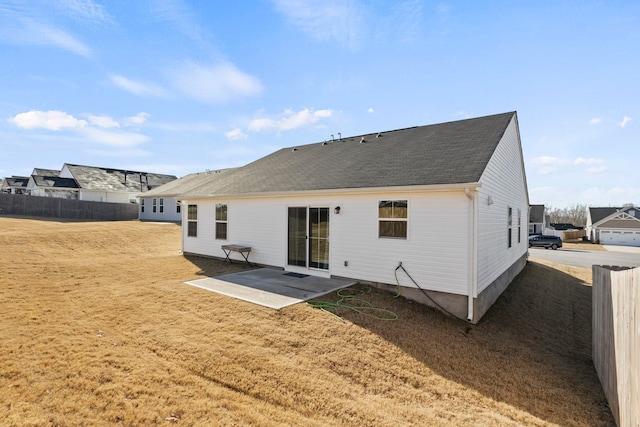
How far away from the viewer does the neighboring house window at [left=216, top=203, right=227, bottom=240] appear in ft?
39.2

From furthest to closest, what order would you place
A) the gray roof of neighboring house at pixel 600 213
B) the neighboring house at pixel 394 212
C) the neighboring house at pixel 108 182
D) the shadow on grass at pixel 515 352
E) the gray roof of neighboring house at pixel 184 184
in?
the gray roof of neighboring house at pixel 600 213
the neighboring house at pixel 108 182
the gray roof of neighboring house at pixel 184 184
the neighboring house at pixel 394 212
the shadow on grass at pixel 515 352

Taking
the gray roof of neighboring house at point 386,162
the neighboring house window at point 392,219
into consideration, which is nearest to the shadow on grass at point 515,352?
the neighboring house window at point 392,219

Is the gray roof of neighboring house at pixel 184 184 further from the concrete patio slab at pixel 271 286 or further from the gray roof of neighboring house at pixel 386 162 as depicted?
the concrete patio slab at pixel 271 286

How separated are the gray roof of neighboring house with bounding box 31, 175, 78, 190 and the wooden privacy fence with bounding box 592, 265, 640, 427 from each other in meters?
40.7

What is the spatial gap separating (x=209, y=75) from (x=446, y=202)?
10103 mm

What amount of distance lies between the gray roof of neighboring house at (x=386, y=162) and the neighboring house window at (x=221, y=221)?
0.60 metres

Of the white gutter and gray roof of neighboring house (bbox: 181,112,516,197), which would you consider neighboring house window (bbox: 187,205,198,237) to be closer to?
gray roof of neighboring house (bbox: 181,112,516,197)

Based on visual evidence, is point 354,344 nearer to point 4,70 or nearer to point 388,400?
point 388,400

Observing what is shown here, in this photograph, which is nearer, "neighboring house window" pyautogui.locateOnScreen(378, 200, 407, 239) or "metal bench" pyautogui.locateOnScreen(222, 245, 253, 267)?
"neighboring house window" pyautogui.locateOnScreen(378, 200, 407, 239)

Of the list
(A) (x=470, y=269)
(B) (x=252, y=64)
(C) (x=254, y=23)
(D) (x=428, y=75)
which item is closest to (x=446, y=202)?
(A) (x=470, y=269)

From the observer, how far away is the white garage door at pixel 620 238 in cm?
3625

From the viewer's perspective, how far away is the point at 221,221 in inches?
476

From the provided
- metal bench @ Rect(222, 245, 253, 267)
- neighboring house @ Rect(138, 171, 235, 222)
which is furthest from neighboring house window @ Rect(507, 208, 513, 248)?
neighboring house @ Rect(138, 171, 235, 222)

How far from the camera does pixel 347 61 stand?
1168 cm
